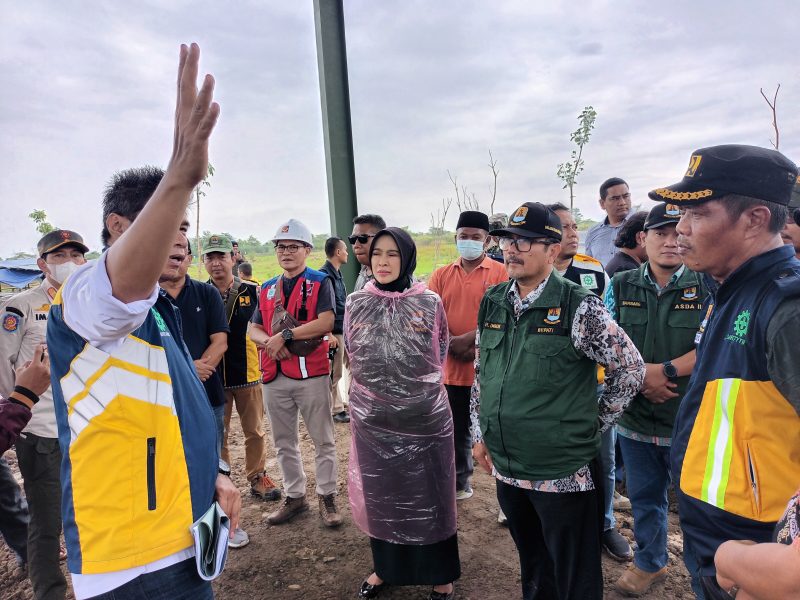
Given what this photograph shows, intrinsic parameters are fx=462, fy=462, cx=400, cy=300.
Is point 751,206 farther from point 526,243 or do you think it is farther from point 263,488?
point 263,488

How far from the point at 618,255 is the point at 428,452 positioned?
2168mm

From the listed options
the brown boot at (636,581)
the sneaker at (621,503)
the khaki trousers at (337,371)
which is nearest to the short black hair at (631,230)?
the sneaker at (621,503)

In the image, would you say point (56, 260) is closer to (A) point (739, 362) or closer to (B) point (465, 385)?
(B) point (465, 385)

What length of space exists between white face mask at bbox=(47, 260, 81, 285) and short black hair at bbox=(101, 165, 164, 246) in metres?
1.70

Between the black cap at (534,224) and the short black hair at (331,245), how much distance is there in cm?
318

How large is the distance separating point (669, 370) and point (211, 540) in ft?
7.06

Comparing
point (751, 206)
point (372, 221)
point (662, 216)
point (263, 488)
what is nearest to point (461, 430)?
point (263, 488)

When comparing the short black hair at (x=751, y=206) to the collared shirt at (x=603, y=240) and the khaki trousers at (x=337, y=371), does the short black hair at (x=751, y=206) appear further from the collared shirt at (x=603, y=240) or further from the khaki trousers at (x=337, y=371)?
the khaki trousers at (x=337, y=371)

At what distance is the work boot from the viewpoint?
12.8 ft

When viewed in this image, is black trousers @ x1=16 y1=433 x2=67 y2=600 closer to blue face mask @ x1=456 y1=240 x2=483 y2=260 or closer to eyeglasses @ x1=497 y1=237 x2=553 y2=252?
eyeglasses @ x1=497 y1=237 x2=553 y2=252

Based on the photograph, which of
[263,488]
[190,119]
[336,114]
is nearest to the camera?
[190,119]

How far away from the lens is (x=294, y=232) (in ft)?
12.1

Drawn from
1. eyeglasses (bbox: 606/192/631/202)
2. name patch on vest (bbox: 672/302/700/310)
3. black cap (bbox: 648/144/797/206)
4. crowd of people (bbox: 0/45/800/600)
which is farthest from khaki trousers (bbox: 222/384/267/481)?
eyeglasses (bbox: 606/192/631/202)

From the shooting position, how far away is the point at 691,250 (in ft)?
4.84
